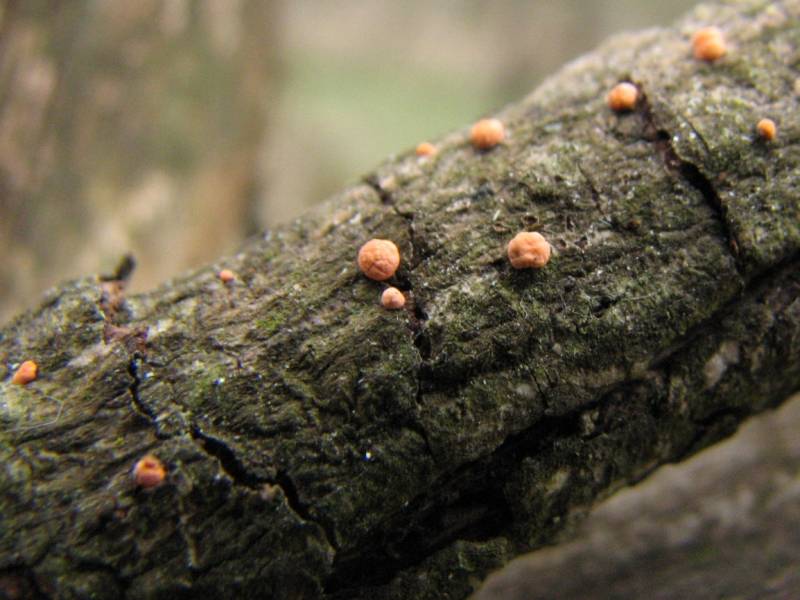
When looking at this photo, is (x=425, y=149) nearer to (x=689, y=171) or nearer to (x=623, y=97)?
(x=623, y=97)

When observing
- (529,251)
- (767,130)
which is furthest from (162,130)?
(767,130)

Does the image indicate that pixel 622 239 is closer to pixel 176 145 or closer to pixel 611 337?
pixel 611 337

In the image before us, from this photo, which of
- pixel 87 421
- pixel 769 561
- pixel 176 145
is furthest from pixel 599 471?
pixel 176 145

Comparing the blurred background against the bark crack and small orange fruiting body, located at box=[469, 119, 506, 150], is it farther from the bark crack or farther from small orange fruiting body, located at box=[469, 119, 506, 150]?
the bark crack

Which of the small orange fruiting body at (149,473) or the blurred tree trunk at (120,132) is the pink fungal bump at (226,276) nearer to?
the small orange fruiting body at (149,473)

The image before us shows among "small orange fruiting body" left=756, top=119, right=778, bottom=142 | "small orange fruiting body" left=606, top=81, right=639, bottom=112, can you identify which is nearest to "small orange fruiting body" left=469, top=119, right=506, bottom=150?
"small orange fruiting body" left=606, top=81, right=639, bottom=112

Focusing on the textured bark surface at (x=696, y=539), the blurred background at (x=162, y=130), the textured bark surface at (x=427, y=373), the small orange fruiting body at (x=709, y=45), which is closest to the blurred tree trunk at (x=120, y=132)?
the blurred background at (x=162, y=130)
